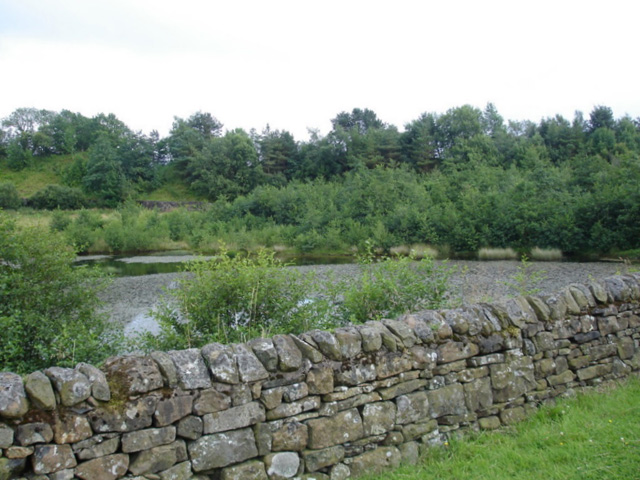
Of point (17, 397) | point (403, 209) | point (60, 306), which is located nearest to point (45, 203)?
point (403, 209)

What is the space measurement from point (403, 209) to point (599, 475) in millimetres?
35617

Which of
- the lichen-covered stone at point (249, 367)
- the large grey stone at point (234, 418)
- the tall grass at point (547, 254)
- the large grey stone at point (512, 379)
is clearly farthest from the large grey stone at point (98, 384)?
the tall grass at point (547, 254)

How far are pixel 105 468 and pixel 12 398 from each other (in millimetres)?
740

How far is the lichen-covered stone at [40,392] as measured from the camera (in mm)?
2838

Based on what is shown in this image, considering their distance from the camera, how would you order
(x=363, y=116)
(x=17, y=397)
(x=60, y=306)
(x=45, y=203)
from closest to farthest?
(x=17, y=397) < (x=60, y=306) < (x=45, y=203) < (x=363, y=116)

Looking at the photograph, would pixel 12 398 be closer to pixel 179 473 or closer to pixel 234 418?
pixel 179 473

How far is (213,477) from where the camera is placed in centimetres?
335

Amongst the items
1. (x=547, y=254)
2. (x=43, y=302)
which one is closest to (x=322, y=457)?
(x=43, y=302)

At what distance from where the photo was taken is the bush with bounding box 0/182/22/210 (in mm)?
54562

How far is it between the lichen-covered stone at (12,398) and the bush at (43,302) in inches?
117

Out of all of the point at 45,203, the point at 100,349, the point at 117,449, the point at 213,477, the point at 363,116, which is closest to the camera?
the point at 117,449

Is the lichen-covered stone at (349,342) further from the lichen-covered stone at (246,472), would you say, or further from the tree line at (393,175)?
the tree line at (393,175)

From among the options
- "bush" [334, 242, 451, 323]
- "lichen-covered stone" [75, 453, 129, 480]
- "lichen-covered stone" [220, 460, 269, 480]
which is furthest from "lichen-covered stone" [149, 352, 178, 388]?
"bush" [334, 242, 451, 323]

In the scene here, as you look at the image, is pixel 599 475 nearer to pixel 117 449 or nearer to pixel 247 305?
pixel 117 449
